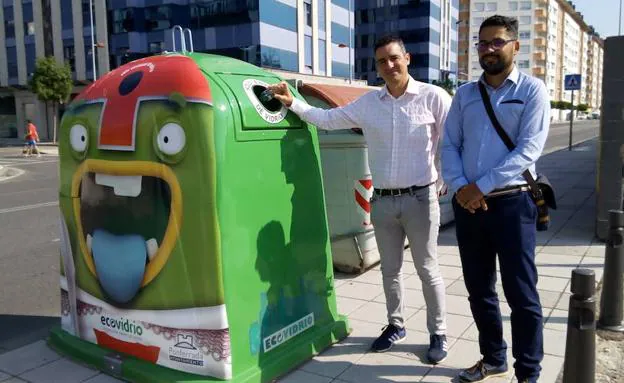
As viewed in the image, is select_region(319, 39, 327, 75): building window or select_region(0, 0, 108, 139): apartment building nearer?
select_region(0, 0, 108, 139): apartment building

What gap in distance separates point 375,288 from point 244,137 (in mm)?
2453

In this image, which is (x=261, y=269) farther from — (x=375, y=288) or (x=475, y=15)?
(x=475, y=15)

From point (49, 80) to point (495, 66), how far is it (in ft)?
118

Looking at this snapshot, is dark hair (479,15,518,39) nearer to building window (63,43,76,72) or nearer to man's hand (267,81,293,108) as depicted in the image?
man's hand (267,81,293,108)

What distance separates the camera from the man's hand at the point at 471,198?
2.67 meters

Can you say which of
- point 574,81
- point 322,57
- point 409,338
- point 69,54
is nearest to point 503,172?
point 409,338

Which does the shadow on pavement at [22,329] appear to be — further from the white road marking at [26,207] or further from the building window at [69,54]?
the building window at [69,54]

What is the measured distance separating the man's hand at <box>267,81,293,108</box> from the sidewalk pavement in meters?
1.64

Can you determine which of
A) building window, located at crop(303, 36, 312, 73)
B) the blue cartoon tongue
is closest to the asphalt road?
the blue cartoon tongue

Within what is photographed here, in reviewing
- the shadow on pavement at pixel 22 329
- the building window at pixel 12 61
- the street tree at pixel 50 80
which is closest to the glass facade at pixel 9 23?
the building window at pixel 12 61

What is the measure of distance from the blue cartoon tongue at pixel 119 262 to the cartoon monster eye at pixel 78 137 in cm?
51

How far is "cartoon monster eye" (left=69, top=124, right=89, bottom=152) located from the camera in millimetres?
3225

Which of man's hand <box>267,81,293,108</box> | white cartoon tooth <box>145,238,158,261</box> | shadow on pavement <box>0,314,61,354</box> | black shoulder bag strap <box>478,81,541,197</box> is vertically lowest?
shadow on pavement <box>0,314,61,354</box>

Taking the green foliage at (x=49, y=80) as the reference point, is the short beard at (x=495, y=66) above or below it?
below
